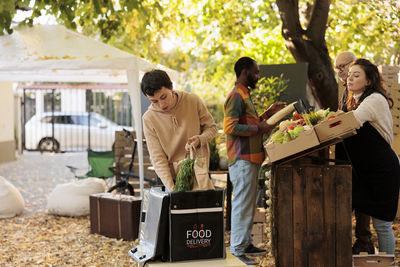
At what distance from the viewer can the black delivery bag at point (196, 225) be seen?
3461 mm

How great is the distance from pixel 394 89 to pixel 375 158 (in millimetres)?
2604

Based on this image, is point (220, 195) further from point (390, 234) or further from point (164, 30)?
point (164, 30)

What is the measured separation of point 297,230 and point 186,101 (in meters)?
1.23

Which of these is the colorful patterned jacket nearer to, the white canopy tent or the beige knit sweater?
the beige knit sweater

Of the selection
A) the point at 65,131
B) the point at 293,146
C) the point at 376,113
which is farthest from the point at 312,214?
the point at 65,131

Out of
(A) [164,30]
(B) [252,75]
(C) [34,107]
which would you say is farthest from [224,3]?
(C) [34,107]

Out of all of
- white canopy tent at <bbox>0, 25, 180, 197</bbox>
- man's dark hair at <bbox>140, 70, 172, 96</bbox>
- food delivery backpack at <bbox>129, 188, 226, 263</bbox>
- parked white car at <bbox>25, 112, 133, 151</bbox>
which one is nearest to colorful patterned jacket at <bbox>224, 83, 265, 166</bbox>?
man's dark hair at <bbox>140, 70, 172, 96</bbox>

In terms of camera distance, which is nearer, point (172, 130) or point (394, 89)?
point (172, 130)

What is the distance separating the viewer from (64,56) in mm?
7809

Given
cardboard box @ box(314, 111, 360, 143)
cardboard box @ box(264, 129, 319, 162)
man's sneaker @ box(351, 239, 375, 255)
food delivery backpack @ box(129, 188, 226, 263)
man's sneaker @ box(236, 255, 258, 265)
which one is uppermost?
cardboard box @ box(314, 111, 360, 143)

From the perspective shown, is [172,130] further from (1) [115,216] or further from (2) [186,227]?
(1) [115,216]

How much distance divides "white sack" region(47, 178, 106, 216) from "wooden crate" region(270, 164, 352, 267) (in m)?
4.50

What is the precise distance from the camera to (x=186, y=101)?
13.1 ft

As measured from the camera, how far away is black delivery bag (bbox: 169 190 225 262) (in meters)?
3.46
